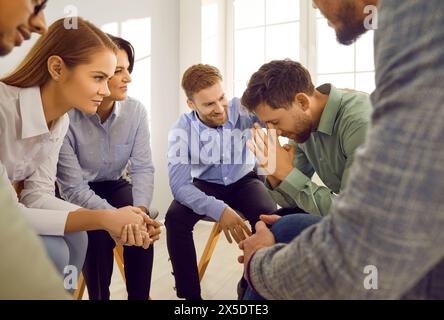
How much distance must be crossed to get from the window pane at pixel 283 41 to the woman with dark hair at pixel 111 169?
4.47ft

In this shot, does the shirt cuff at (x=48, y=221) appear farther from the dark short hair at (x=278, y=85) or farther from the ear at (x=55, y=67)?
the dark short hair at (x=278, y=85)

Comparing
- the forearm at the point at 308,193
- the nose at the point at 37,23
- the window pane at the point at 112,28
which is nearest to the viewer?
the nose at the point at 37,23

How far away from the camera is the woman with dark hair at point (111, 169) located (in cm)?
127

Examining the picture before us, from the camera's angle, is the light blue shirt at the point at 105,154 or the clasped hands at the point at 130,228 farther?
the light blue shirt at the point at 105,154

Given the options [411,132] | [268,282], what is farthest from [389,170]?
[268,282]

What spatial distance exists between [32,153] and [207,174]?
775mm

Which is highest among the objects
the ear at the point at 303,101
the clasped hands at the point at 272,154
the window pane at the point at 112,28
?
the window pane at the point at 112,28

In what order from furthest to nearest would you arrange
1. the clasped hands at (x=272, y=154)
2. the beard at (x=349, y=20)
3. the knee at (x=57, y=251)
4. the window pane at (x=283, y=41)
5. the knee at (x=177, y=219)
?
the window pane at (x=283, y=41) < the knee at (x=177, y=219) < the clasped hands at (x=272, y=154) < the knee at (x=57, y=251) < the beard at (x=349, y=20)

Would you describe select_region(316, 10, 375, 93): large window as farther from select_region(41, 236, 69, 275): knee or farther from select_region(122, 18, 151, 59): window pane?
select_region(41, 236, 69, 275): knee

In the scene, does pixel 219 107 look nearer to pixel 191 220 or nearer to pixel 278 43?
pixel 191 220

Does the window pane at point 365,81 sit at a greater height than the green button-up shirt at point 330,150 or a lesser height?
greater

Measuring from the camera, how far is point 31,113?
3.33 feet

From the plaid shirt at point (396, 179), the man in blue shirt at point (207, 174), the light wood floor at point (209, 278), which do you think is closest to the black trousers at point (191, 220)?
the man in blue shirt at point (207, 174)

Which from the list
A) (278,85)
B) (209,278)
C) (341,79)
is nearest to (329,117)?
(278,85)
